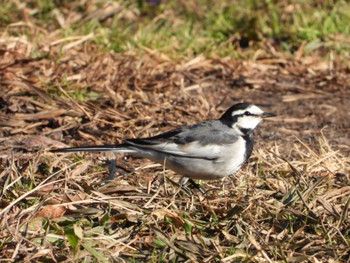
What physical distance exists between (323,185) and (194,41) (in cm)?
422

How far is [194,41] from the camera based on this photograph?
394 inches

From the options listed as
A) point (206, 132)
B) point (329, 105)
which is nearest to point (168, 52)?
point (329, 105)

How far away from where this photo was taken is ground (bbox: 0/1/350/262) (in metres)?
5.16

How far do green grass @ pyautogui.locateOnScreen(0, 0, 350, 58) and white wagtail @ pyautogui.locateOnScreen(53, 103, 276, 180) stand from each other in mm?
3258

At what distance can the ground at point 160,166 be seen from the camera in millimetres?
5164

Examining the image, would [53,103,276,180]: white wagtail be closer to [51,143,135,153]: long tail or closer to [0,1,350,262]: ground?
[51,143,135,153]: long tail

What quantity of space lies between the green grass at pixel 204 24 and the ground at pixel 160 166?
22 centimetres

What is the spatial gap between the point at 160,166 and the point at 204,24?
4.19 meters

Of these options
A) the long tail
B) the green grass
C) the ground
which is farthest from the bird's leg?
the green grass

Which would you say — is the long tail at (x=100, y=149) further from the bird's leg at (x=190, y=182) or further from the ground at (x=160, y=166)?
the bird's leg at (x=190, y=182)

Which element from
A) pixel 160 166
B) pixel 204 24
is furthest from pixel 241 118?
pixel 204 24

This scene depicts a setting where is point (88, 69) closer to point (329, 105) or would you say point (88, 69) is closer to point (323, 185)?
point (329, 105)

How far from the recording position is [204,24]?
10695 millimetres

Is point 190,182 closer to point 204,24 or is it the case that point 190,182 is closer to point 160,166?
point 160,166
